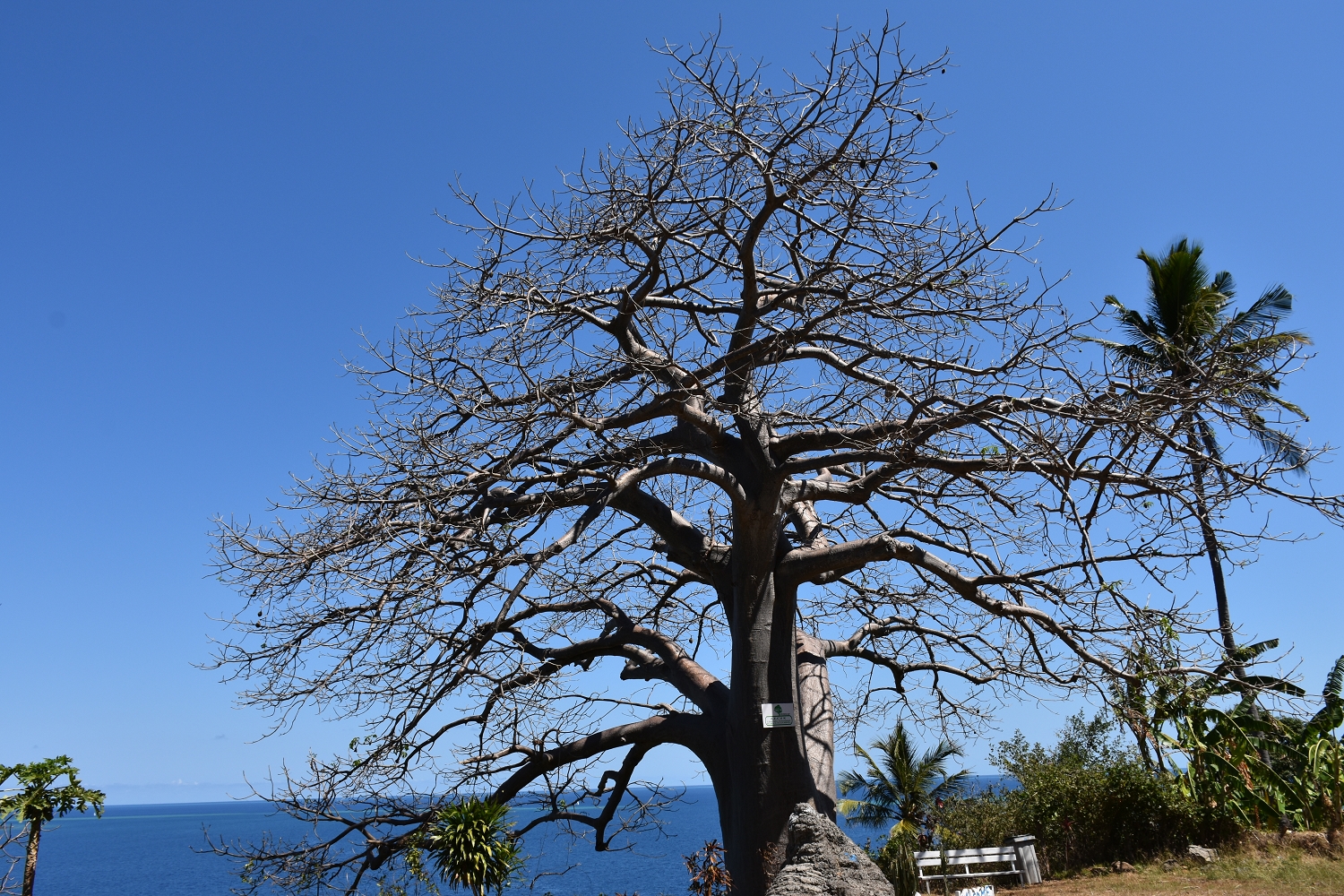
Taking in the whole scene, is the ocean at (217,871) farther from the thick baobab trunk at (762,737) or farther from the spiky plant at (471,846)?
the thick baobab trunk at (762,737)

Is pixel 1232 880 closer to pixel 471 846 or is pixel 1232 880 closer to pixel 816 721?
pixel 816 721

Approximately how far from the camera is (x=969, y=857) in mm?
11031

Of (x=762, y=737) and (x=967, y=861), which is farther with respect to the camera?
(x=967, y=861)

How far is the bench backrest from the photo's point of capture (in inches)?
424

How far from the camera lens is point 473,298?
7.40m

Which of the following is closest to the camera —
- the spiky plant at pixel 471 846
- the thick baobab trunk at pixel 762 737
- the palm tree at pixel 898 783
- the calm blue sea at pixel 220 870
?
the thick baobab trunk at pixel 762 737

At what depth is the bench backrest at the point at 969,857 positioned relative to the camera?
10.8 meters

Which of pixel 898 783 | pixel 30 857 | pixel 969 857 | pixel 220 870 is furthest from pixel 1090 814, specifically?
pixel 220 870

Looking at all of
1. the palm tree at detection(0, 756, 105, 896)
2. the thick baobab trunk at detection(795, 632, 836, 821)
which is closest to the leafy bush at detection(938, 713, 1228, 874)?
the thick baobab trunk at detection(795, 632, 836, 821)

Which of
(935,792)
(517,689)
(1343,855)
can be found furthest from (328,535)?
(935,792)

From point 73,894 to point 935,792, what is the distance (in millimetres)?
51284

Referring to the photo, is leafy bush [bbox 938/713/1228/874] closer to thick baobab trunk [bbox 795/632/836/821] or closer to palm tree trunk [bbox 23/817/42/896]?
thick baobab trunk [bbox 795/632/836/821]

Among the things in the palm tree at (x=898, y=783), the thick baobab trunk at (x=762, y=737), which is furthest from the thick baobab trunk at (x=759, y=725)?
the palm tree at (x=898, y=783)

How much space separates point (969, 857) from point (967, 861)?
121mm
